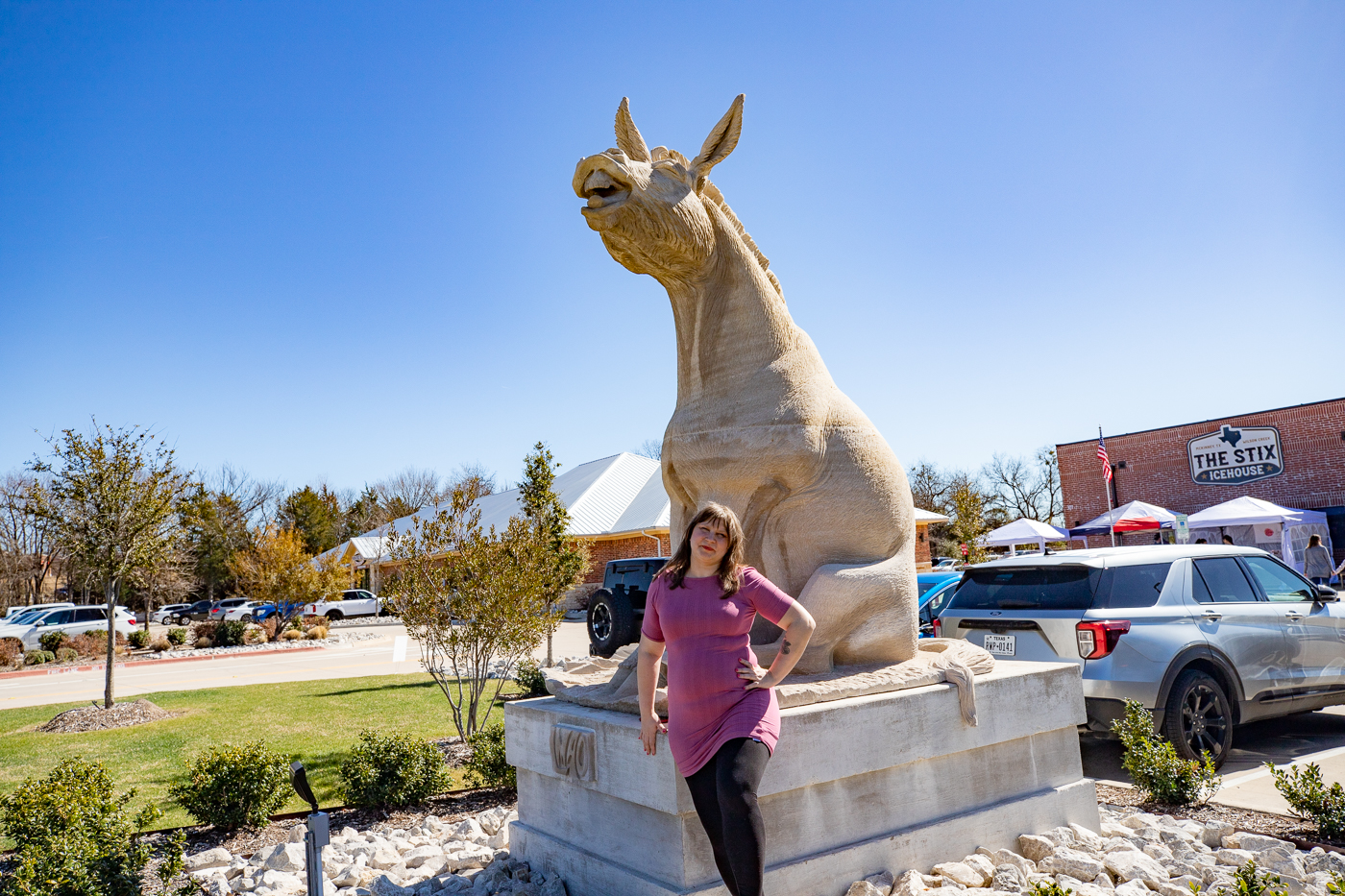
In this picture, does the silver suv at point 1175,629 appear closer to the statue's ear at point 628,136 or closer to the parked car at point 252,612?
the statue's ear at point 628,136

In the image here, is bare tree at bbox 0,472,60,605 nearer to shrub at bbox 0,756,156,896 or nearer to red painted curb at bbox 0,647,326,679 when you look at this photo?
red painted curb at bbox 0,647,326,679

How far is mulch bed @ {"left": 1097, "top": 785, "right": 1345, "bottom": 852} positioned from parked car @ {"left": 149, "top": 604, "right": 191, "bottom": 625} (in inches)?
1552

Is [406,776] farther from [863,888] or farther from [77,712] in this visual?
[77,712]

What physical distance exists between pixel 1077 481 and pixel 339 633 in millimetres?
27240

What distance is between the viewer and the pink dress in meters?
2.87

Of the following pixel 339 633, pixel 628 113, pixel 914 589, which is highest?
pixel 628 113

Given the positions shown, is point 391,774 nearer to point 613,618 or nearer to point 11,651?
point 613,618

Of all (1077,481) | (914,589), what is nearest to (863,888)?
(914,589)

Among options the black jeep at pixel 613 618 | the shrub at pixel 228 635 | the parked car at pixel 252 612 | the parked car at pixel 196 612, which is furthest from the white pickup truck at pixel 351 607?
the black jeep at pixel 613 618

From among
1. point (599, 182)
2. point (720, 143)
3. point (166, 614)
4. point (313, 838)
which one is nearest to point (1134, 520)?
point (720, 143)

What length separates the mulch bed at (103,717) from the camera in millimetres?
10805

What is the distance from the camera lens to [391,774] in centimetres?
598

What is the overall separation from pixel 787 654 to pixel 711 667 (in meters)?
0.28

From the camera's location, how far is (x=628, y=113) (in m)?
3.98
